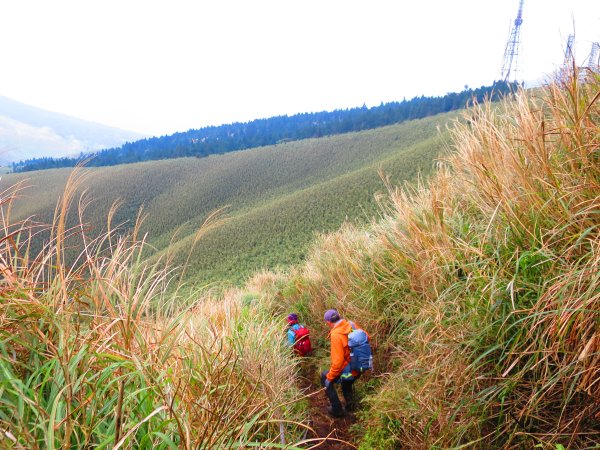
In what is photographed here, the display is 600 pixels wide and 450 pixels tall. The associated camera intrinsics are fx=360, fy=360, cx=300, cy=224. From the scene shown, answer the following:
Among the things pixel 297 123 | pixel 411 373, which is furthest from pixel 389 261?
pixel 297 123

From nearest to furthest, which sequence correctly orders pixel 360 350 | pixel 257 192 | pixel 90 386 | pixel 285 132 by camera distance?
pixel 90 386, pixel 360 350, pixel 257 192, pixel 285 132

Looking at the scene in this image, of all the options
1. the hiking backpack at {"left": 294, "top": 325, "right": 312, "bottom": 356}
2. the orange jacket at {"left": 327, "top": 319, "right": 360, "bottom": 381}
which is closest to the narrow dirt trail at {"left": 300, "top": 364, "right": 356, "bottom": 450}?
the orange jacket at {"left": 327, "top": 319, "right": 360, "bottom": 381}

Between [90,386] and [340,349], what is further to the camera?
[340,349]

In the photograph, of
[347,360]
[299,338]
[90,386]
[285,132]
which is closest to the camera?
[90,386]

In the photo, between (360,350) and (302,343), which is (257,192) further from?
(360,350)

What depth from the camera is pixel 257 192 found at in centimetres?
8181

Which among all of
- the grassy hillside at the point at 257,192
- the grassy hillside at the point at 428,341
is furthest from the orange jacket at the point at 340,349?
the grassy hillside at the point at 257,192

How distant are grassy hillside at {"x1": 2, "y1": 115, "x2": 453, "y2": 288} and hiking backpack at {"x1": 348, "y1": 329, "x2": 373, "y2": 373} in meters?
33.8

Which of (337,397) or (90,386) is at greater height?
(90,386)

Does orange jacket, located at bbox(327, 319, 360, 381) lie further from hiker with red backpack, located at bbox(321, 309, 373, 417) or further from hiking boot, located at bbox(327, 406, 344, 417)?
hiking boot, located at bbox(327, 406, 344, 417)

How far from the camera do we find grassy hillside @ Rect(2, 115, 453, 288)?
4762 centimetres

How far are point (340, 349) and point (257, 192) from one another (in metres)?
79.5

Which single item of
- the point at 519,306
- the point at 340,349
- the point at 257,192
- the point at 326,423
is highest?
the point at 519,306

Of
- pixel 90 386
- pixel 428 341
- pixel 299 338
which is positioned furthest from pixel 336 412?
pixel 90 386
